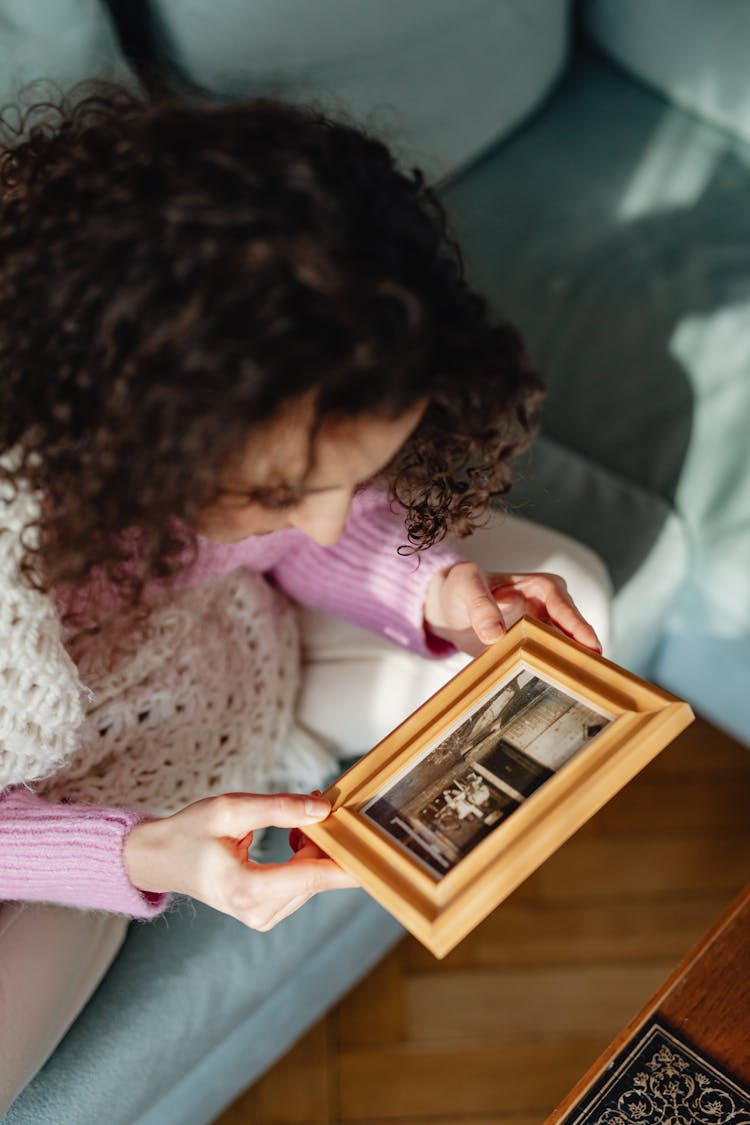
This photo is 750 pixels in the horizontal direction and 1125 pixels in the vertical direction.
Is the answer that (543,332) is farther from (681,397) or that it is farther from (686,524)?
(686,524)

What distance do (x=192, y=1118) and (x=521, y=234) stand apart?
1.09 m

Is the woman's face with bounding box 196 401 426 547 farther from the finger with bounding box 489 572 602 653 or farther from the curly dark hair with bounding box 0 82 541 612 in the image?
the finger with bounding box 489 572 602 653

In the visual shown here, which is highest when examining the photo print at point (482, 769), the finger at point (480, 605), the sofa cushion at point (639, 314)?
the sofa cushion at point (639, 314)

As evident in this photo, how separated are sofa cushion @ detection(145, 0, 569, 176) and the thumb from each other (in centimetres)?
66

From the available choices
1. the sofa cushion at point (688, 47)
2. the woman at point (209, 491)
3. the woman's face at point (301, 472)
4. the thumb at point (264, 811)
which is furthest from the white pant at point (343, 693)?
the sofa cushion at point (688, 47)

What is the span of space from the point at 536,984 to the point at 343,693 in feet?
1.67

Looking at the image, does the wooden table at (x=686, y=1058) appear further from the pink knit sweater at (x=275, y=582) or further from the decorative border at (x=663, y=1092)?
the pink knit sweater at (x=275, y=582)

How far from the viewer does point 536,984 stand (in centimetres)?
117

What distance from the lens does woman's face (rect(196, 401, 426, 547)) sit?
0.50m

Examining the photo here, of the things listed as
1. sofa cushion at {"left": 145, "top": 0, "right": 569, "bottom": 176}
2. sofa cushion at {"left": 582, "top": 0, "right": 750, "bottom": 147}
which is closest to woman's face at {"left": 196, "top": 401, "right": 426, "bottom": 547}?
sofa cushion at {"left": 145, "top": 0, "right": 569, "bottom": 176}

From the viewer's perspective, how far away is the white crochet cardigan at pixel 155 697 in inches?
26.6

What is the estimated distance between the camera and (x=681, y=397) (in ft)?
3.74

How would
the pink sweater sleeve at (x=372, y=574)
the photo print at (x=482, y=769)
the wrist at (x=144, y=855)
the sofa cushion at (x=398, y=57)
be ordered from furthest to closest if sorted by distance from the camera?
the sofa cushion at (x=398, y=57) → the pink sweater sleeve at (x=372, y=574) → the wrist at (x=144, y=855) → the photo print at (x=482, y=769)

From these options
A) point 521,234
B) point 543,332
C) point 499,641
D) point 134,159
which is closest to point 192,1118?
point 499,641
